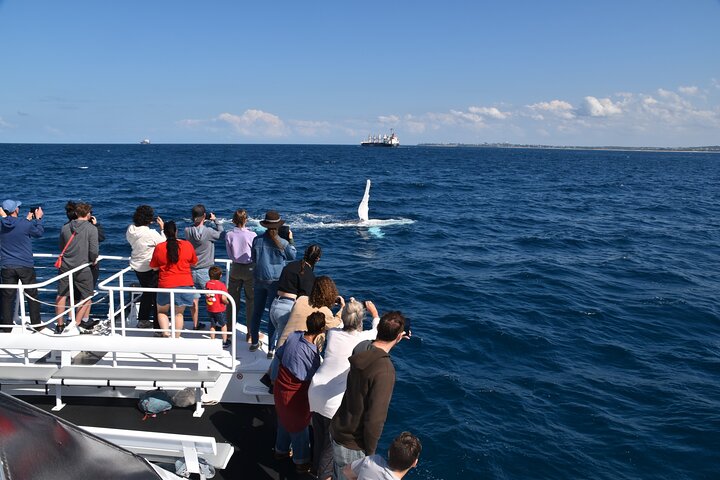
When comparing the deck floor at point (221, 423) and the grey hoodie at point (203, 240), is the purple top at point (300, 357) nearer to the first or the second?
the deck floor at point (221, 423)

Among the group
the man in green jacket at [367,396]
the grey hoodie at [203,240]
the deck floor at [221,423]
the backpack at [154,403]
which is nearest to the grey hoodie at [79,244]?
the grey hoodie at [203,240]

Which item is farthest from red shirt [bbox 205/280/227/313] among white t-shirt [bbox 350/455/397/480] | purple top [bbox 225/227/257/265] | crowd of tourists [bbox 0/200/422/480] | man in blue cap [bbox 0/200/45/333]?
white t-shirt [bbox 350/455/397/480]

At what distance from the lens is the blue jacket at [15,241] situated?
7867 millimetres

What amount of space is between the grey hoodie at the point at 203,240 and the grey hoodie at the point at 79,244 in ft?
4.44

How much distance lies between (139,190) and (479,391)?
52479 mm

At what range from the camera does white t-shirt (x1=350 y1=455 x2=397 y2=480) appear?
13.5 ft

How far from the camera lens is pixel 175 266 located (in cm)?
759

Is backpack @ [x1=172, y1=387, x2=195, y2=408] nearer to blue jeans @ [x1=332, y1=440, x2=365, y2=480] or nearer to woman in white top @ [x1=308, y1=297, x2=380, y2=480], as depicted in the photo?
woman in white top @ [x1=308, y1=297, x2=380, y2=480]

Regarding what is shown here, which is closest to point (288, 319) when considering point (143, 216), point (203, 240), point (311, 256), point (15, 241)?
point (311, 256)

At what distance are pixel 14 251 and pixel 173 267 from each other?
2503mm

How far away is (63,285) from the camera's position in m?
8.20

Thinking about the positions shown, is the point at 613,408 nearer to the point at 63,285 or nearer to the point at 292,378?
the point at 292,378

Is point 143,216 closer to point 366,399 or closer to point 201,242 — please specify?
point 201,242

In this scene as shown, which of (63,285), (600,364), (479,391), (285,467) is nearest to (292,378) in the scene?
(285,467)
